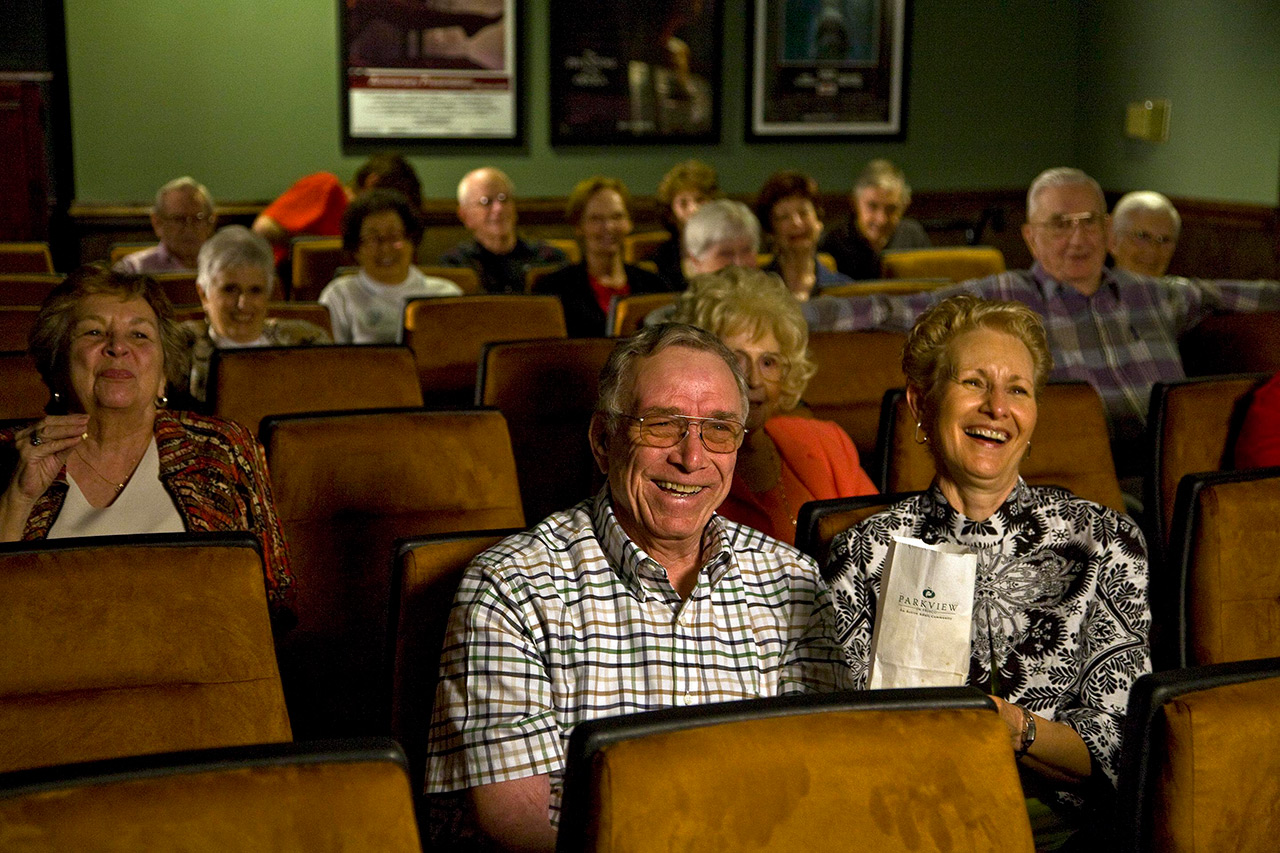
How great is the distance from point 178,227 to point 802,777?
474cm

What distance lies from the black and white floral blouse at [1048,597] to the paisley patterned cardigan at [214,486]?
0.96 m

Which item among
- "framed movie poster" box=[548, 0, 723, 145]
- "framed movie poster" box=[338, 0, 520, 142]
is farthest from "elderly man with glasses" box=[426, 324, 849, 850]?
"framed movie poster" box=[548, 0, 723, 145]

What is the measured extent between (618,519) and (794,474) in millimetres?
844

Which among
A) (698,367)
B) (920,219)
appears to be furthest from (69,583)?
(920,219)

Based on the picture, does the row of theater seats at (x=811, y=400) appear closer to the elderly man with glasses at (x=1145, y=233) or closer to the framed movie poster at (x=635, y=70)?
the elderly man with glasses at (x=1145, y=233)

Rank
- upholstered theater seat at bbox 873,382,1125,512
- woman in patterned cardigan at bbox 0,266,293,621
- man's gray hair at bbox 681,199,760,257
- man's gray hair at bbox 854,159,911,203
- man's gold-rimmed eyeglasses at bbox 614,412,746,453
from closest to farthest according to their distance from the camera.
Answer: man's gold-rimmed eyeglasses at bbox 614,412,746,453 → woman in patterned cardigan at bbox 0,266,293,621 → upholstered theater seat at bbox 873,382,1125,512 → man's gray hair at bbox 681,199,760,257 → man's gray hair at bbox 854,159,911,203

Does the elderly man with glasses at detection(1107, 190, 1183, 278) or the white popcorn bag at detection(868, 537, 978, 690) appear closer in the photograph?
the white popcorn bag at detection(868, 537, 978, 690)

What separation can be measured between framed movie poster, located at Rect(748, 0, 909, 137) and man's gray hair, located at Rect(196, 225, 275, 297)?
4300 mm

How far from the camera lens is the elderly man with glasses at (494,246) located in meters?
5.63

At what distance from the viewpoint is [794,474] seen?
7.95ft

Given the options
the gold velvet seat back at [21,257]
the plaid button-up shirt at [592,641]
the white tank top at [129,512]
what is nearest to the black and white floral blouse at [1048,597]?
the plaid button-up shirt at [592,641]

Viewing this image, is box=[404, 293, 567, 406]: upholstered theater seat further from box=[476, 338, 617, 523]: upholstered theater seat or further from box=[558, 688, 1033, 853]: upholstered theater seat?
box=[558, 688, 1033, 853]: upholstered theater seat

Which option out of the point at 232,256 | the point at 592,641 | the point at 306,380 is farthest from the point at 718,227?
the point at 592,641

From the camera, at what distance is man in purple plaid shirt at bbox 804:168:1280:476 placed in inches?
141
